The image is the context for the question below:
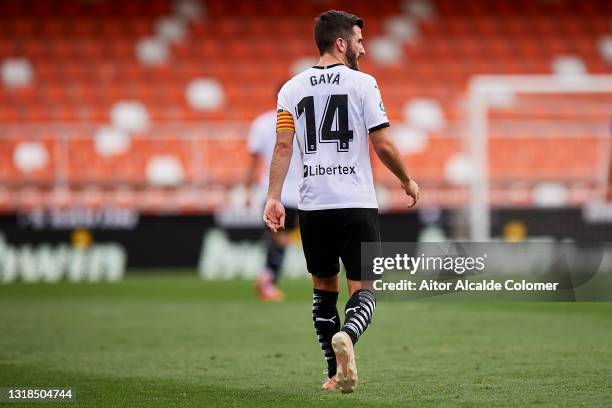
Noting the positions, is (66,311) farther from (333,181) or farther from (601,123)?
(601,123)

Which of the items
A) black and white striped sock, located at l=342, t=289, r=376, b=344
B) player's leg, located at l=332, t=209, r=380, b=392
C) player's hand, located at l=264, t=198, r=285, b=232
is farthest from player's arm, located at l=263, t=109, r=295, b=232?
black and white striped sock, located at l=342, t=289, r=376, b=344

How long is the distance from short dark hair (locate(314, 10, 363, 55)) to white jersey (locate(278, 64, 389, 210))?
12cm

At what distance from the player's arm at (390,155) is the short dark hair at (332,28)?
1.62ft

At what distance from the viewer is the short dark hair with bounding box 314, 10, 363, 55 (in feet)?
17.8

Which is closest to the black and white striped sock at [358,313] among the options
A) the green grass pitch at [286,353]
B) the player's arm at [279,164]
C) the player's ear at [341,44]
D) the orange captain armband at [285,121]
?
the green grass pitch at [286,353]

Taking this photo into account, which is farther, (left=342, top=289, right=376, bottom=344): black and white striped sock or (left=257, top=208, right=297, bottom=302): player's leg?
(left=257, top=208, right=297, bottom=302): player's leg

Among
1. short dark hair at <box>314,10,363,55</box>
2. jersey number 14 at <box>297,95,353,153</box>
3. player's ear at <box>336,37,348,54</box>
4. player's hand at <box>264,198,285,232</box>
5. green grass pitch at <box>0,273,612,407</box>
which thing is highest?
short dark hair at <box>314,10,363,55</box>

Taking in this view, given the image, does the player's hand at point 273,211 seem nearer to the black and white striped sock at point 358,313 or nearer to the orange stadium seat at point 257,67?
the black and white striped sock at point 358,313

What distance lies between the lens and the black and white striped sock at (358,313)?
5234 mm

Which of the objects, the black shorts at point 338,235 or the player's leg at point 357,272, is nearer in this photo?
the player's leg at point 357,272

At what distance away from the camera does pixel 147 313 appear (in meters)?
10.6

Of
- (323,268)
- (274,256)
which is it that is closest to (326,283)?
(323,268)

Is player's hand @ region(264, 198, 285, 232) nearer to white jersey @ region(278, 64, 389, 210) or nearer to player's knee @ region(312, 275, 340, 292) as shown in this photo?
white jersey @ region(278, 64, 389, 210)

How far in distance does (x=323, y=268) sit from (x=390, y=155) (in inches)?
26.2
